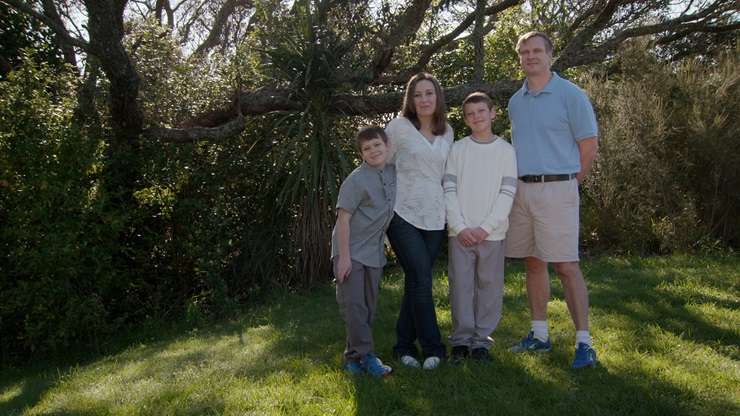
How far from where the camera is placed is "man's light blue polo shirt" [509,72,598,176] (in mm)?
3676

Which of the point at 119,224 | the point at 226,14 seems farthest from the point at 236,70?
the point at 226,14

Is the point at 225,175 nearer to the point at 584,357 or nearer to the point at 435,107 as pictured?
the point at 435,107

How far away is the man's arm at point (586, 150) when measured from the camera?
3684 mm

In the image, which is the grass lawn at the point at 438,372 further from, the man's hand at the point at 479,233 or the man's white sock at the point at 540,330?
the man's hand at the point at 479,233

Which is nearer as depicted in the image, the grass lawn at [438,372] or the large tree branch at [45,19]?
the grass lawn at [438,372]

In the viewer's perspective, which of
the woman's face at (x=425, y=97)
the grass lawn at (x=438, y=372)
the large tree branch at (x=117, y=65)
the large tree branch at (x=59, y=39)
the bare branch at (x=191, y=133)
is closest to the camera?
the grass lawn at (x=438, y=372)

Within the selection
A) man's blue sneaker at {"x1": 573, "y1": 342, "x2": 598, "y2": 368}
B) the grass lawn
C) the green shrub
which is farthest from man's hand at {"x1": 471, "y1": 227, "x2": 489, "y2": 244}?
the green shrub

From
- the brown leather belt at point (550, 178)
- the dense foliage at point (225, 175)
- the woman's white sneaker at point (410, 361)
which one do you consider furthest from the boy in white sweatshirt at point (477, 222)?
the dense foliage at point (225, 175)

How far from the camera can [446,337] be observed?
15.1 ft

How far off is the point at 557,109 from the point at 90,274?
4.75 meters

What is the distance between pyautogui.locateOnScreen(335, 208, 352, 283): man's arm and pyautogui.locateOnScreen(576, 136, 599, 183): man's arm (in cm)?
138

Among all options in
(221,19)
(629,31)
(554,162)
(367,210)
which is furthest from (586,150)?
(221,19)

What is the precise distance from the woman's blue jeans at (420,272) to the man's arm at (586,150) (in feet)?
2.96

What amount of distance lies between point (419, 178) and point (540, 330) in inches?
50.0
